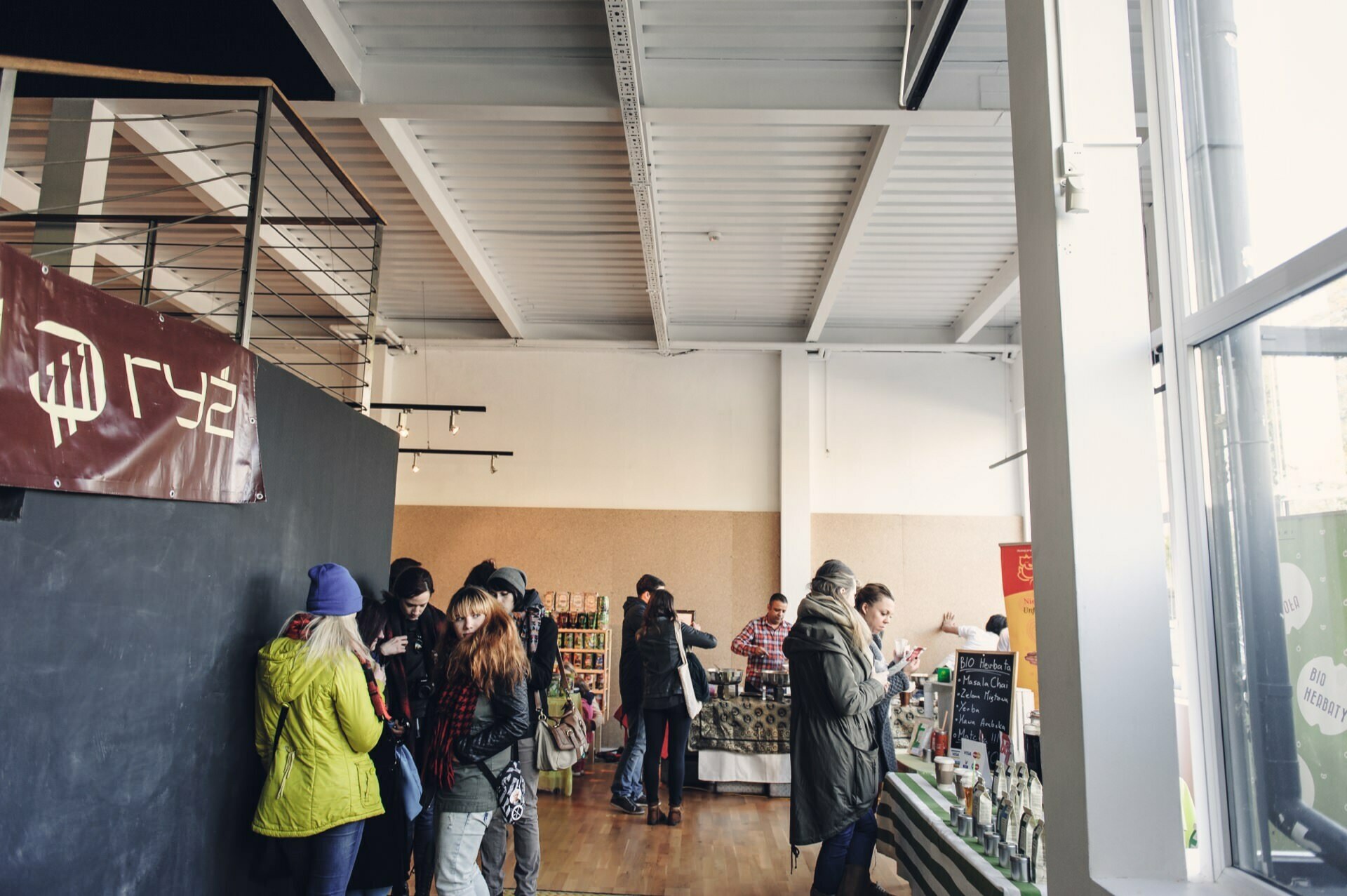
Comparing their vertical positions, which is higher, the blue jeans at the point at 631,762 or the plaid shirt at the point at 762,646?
the plaid shirt at the point at 762,646

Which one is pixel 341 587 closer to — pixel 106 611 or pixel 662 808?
pixel 106 611

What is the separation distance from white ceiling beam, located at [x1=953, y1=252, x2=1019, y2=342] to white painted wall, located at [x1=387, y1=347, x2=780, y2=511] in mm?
2098

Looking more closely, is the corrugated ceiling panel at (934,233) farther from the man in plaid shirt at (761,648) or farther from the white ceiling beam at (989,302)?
the man in plaid shirt at (761,648)

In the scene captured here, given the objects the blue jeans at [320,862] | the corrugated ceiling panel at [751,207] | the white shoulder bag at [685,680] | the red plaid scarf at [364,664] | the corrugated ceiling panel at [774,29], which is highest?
the corrugated ceiling panel at [774,29]

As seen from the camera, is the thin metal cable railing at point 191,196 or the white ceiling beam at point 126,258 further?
the white ceiling beam at point 126,258

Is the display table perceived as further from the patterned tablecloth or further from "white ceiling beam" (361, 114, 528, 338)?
"white ceiling beam" (361, 114, 528, 338)

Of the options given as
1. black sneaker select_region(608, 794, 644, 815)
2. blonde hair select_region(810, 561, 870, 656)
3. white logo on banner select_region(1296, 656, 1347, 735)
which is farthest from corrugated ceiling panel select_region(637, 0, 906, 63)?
black sneaker select_region(608, 794, 644, 815)

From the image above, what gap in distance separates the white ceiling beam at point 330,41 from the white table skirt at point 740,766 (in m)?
5.63

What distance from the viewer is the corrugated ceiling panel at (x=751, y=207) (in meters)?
5.88

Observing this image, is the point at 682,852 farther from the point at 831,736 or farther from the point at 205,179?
the point at 205,179

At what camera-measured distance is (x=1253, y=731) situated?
1.96 meters

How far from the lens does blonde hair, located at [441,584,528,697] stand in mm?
3561

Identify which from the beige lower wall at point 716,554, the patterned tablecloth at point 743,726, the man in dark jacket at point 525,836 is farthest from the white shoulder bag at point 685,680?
the beige lower wall at point 716,554

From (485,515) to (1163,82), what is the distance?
8.65 metres
